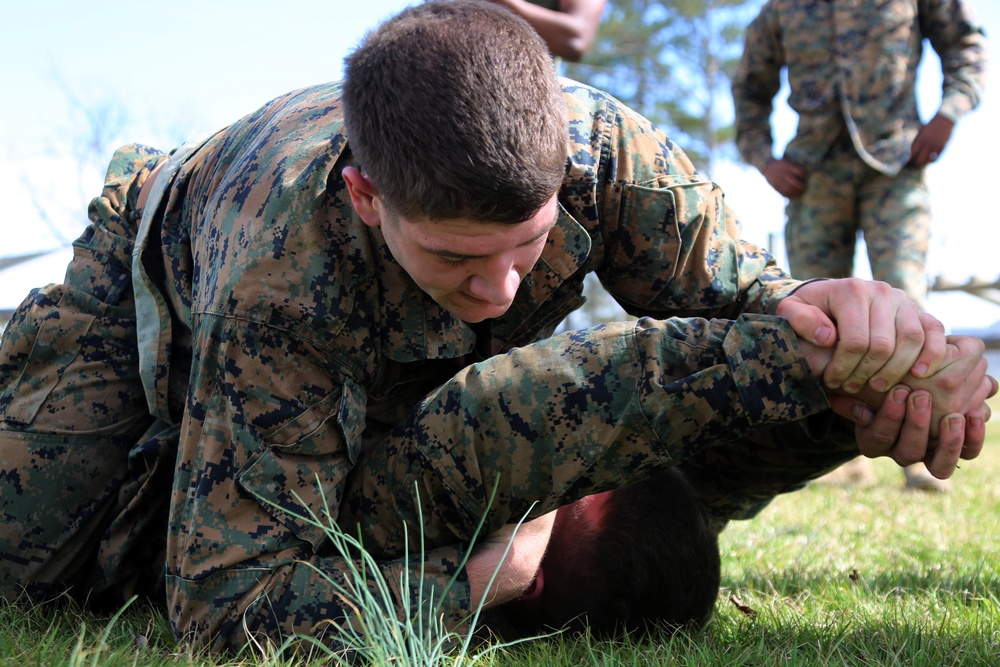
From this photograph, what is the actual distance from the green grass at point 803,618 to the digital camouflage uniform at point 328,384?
178 millimetres

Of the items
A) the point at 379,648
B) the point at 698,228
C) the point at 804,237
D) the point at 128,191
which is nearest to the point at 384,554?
the point at 379,648

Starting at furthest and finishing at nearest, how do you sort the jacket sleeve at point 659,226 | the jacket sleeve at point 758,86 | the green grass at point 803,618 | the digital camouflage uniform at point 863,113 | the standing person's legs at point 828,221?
the jacket sleeve at point 758,86 → the standing person's legs at point 828,221 → the digital camouflage uniform at point 863,113 → the jacket sleeve at point 659,226 → the green grass at point 803,618

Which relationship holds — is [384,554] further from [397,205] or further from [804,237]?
[804,237]

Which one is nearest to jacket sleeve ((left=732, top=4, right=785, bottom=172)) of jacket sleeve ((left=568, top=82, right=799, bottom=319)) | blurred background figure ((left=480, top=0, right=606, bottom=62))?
blurred background figure ((left=480, top=0, right=606, bottom=62))

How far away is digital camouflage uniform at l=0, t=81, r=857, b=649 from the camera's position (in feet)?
6.10

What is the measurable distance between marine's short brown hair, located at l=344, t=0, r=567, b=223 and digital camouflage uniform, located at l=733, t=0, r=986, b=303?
3.28m

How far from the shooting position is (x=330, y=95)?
2404 millimetres

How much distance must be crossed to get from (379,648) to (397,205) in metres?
0.84

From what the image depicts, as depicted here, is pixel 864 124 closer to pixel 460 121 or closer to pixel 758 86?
pixel 758 86

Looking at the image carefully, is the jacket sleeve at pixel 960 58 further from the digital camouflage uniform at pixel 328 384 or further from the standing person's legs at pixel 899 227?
the digital camouflage uniform at pixel 328 384

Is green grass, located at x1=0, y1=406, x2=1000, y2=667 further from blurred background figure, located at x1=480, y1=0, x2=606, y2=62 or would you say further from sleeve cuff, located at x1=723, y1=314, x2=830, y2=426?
blurred background figure, located at x1=480, y1=0, x2=606, y2=62

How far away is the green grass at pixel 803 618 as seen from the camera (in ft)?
5.78

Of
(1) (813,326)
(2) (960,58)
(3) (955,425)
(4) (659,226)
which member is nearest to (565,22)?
(4) (659,226)

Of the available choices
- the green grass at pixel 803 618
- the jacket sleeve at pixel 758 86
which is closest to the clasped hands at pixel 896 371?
the green grass at pixel 803 618
